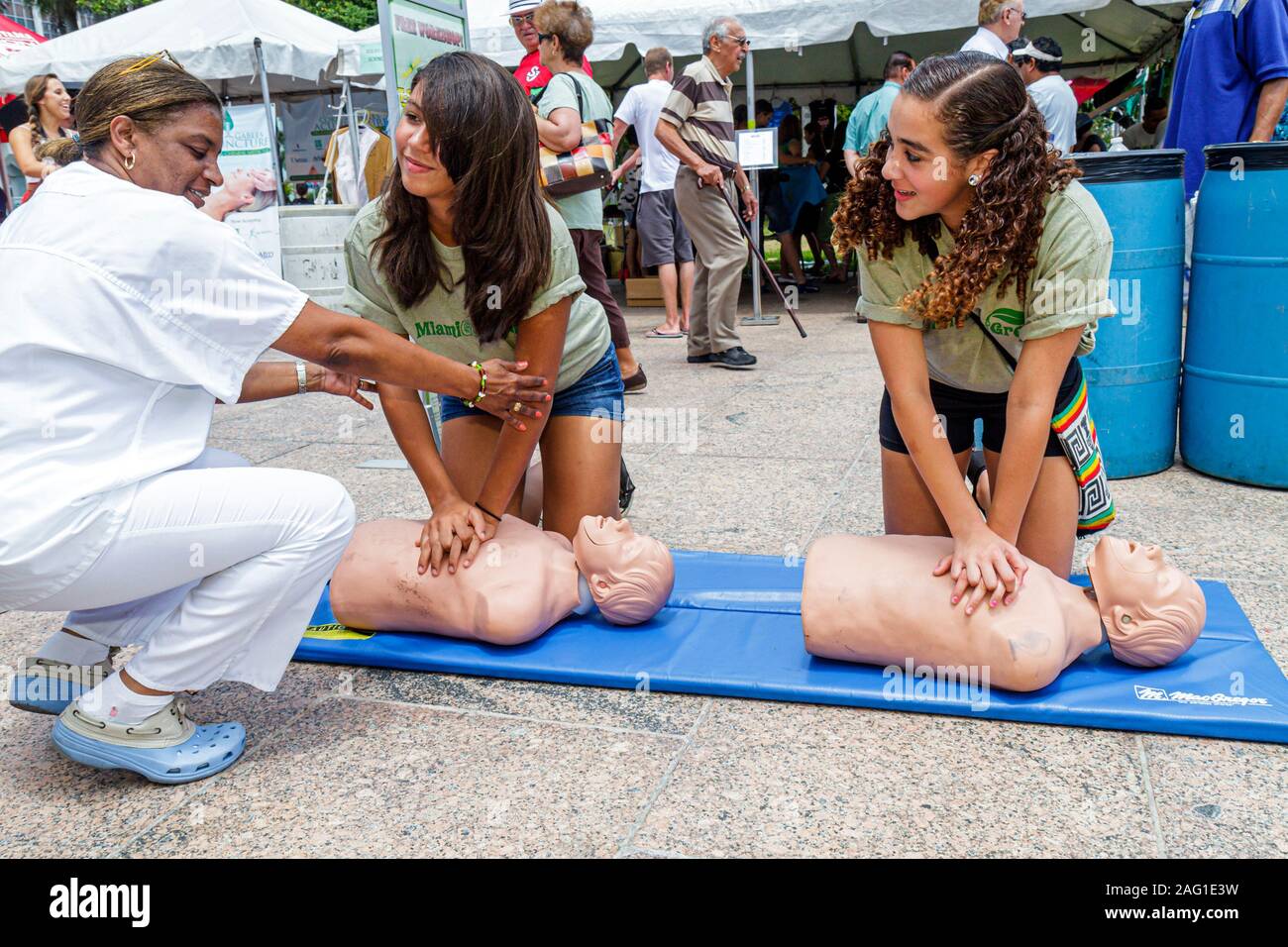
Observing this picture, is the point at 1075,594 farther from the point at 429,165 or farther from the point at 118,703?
the point at 118,703

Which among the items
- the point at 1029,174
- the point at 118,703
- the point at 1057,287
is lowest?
the point at 118,703

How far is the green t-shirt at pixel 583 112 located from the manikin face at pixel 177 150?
3.00m

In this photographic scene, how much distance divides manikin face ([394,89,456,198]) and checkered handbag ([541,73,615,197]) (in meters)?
2.52

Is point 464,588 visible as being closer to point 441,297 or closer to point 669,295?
point 441,297

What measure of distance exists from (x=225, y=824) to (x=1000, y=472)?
1790 mm

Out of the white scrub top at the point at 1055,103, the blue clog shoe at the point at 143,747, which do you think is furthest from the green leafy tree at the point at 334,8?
the blue clog shoe at the point at 143,747

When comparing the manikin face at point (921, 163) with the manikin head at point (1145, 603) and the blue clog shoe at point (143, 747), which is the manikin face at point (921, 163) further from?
the blue clog shoe at point (143, 747)

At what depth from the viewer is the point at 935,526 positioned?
2.93m

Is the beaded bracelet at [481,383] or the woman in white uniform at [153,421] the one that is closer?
the woman in white uniform at [153,421]

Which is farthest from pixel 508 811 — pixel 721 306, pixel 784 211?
pixel 784 211

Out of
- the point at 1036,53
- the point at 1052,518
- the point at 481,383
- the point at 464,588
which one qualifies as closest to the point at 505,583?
the point at 464,588

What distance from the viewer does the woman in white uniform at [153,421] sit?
1956 mm

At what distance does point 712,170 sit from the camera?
250 inches

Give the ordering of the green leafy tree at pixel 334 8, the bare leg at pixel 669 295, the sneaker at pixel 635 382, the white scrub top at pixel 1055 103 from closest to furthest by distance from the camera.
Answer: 1. the white scrub top at pixel 1055 103
2. the sneaker at pixel 635 382
3. the bare leg at pixel 669 295
4. the green leafy tree at pixel 334 8
